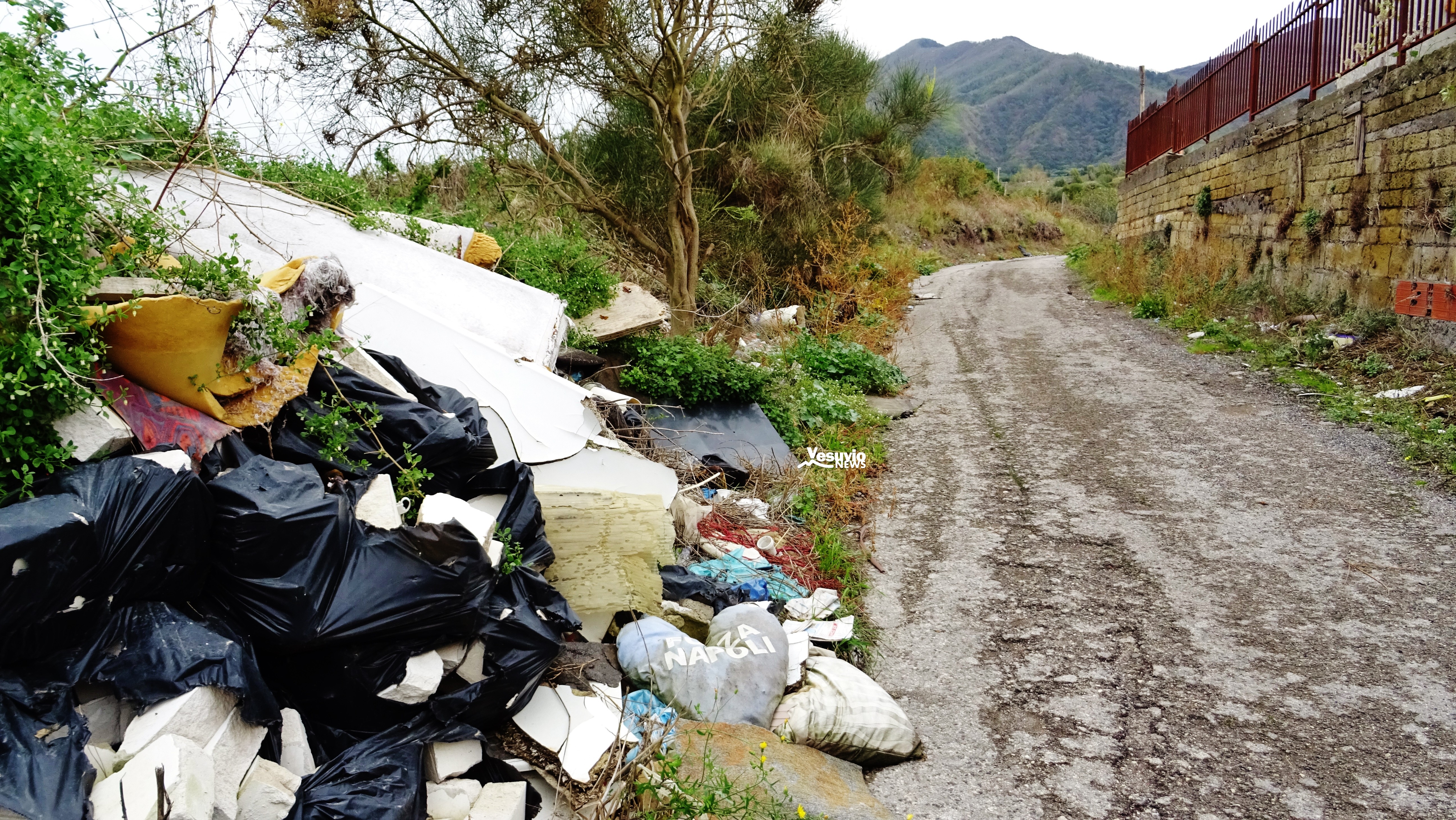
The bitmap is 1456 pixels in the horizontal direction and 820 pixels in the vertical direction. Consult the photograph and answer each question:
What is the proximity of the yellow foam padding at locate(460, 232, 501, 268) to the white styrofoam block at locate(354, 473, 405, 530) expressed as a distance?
276 centimetres

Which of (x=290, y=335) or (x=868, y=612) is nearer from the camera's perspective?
(x=290, y=335)

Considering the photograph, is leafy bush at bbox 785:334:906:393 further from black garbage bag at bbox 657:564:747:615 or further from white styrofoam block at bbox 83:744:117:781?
white styrofoam block at bbox 83:744:117:781

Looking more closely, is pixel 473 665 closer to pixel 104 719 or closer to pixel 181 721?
pixel 181 721

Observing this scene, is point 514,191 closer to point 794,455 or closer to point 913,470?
point 794,455

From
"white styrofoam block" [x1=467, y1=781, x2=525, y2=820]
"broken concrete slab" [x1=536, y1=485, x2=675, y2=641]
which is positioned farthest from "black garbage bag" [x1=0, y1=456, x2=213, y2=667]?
"broken concrete slab" [x1=536, y1=485, x2=675, y2=641]

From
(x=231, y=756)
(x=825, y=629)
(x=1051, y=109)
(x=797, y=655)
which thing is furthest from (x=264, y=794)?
(x=1051, y=109)

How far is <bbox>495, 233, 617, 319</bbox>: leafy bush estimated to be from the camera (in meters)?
5.38

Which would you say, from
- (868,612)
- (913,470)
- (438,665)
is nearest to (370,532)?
(438,665)

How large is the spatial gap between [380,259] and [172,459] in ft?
8.25

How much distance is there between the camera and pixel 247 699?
72.7 inches

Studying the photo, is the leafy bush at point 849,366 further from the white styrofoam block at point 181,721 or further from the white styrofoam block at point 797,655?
the white styrofoam block at point 181,721

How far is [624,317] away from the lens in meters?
5.70

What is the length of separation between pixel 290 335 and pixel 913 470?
12.8 feet

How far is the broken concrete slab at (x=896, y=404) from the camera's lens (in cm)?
688
